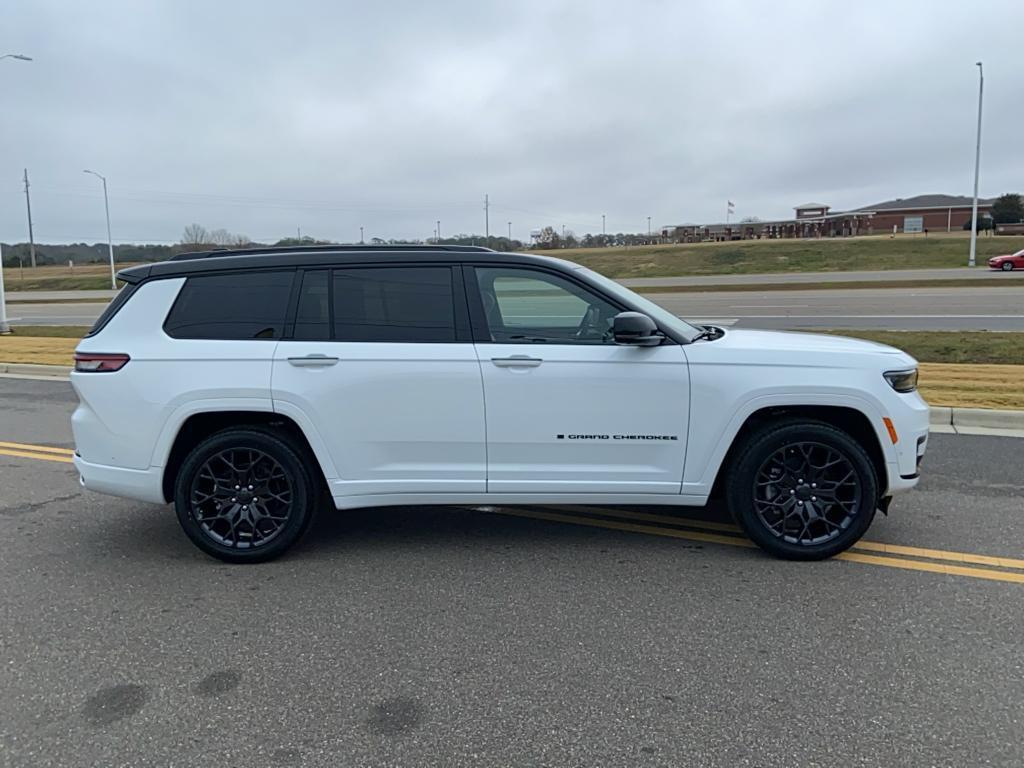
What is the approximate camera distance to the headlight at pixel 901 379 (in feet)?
13.8

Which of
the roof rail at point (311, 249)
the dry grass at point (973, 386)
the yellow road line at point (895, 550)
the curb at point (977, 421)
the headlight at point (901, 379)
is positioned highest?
the roof rail at point (311, 249)

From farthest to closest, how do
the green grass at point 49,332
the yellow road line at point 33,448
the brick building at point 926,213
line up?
the brick building at point 926,213 → the green grass at point 49,332 → the yellow road line at point 33,448

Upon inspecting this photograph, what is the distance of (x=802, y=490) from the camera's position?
4285 mm

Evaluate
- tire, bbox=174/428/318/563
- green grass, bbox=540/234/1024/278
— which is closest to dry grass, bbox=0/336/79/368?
tire, bbox=174/428/318/563

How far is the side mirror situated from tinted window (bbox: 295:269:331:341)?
1.72 metres

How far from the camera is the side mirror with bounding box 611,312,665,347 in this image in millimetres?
4078

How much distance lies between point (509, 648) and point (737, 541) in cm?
190

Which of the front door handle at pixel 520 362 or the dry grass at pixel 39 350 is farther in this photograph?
the dry grass at pixel 39 350

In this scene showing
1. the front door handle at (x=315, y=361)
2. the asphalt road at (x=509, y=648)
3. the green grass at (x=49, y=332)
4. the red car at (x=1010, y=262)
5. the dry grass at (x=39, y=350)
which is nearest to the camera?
the asphalt road at (x=509, y=648)

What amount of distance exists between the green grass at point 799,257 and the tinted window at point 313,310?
43.0 meters

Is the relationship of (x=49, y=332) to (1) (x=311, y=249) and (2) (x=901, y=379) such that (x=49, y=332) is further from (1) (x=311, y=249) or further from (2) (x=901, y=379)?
(2) (x=901, y=379)

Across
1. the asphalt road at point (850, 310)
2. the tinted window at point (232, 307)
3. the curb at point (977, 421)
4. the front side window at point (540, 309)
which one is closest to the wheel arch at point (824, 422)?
the front side window at point (540, 309)

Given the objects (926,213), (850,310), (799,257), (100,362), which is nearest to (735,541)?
(100,362)

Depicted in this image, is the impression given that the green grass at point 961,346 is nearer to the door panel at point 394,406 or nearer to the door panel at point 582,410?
the door panel at point 582,410
